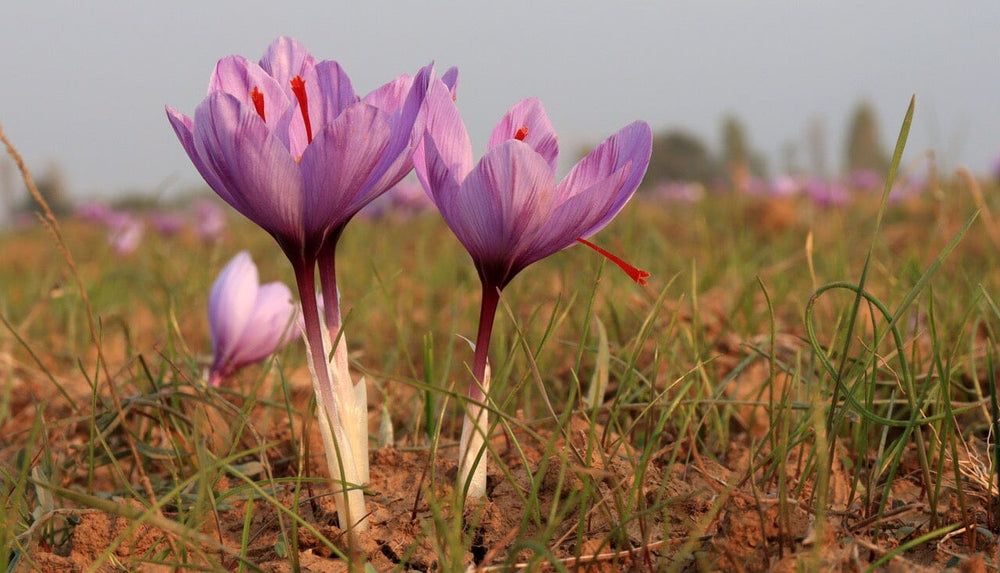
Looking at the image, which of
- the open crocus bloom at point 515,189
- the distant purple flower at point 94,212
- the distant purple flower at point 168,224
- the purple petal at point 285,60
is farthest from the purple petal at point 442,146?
the distant purple flower at point 94,212

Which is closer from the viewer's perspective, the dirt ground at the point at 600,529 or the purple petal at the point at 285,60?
the dirt ground at the point at 600,529

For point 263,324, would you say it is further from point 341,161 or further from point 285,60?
point 341,161

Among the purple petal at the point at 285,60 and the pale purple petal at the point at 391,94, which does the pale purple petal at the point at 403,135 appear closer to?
the pale purple petal at the point at 391,94

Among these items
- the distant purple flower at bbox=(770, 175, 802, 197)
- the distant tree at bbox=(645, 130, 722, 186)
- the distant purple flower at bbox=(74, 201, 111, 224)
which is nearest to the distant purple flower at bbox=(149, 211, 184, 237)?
the distant purple flower at bbox=(74, 201, 111, 224)

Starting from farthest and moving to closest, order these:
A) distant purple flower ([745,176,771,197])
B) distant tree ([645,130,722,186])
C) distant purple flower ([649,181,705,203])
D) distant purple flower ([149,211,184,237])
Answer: distant tree ([645,130,722,186]) → distant purple flower ([649,181,705,203]) → distant purple flower ([745,176,771,197]) → distant purple flower ([149,211,184,237])

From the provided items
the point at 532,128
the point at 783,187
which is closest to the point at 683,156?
the point at 783,187

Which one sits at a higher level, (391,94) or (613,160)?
(391,94)

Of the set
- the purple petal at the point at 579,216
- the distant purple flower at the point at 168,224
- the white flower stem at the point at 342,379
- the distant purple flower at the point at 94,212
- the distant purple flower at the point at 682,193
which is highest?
the purple petal at the point at 579,216

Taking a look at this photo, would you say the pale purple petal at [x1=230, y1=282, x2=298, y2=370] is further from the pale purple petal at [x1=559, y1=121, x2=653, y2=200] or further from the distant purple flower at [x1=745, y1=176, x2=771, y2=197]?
the distant purple flower at [x1=745, y1=176, x2=771, y2=197]

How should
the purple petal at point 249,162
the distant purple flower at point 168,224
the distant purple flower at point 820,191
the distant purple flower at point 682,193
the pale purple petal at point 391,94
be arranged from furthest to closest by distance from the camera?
the distant purple flower at point 682,193 → the distant purple flower at point 168,224 → the distant purple flower at point 820,191 → the pale purple petal at point 391,94 → the purple petal at point 249,162
